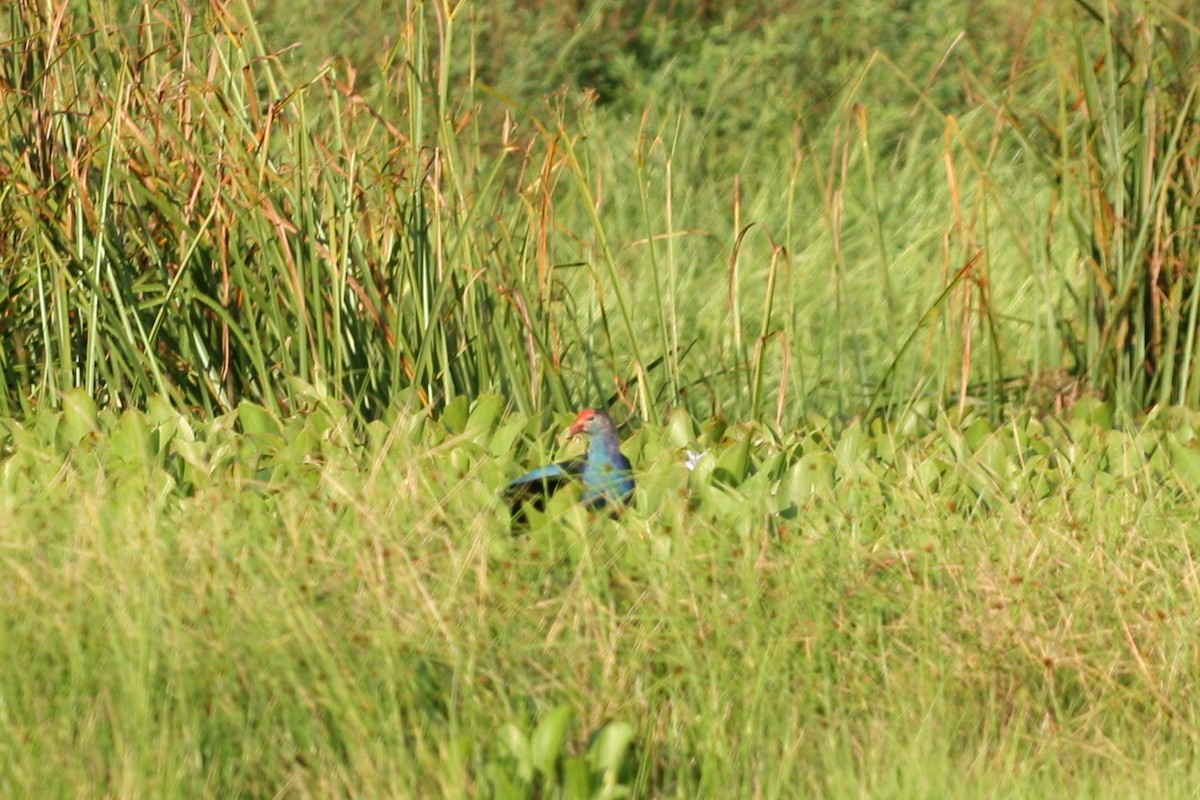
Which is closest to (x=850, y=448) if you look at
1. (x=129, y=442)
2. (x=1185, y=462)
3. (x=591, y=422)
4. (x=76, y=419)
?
(x=591, y=422)

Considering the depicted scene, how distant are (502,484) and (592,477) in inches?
7.3

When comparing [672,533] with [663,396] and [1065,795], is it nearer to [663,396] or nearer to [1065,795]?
[1065,795]

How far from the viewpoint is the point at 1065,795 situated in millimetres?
2826

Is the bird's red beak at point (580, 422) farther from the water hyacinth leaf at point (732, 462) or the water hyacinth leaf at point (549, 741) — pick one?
the water hyacinth leaf at point (549, 741)

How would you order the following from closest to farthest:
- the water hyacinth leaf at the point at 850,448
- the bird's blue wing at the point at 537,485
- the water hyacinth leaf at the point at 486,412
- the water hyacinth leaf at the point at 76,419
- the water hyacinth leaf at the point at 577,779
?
the water hyacinth leaf at the point at 577,779
the bird's blue wing at the point at 537,485
the water hyacinth leaf at the point at 850,448
the water hyacinth leaf at the point at 76,419
the water hyacinth leaf at the point at 486,412

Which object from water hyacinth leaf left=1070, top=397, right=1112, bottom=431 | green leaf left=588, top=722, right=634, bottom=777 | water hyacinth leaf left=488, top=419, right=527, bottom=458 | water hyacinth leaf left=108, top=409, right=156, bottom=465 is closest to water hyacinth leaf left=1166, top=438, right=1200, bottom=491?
water hyacinth leaf left=1070, top=397, right=1112, bottom=431

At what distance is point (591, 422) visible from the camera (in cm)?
384

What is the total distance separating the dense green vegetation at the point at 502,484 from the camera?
2.86m

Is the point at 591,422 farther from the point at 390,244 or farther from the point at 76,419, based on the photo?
the point at 76,419

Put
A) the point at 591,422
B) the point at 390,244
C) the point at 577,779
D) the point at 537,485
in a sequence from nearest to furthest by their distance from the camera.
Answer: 1. the point at 577,779
2. the point at 537,485
3. the point at 591,422
4. the point at 390,244

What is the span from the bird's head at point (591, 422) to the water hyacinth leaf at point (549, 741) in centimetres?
111

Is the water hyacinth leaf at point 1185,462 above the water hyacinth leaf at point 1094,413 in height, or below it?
above

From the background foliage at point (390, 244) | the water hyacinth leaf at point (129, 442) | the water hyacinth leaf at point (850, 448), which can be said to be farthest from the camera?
the background foliage at point (390, 244)

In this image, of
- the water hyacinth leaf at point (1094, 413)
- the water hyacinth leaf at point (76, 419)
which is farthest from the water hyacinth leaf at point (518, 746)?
the water hyacinth leaf at point (1094, 413)
